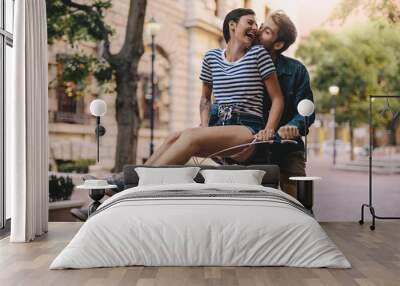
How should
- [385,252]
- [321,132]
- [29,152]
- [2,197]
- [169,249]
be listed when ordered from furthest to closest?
1. [321,132]
2. [2,197]
3. [29,152]
4. [385,252]
5. [169,249]

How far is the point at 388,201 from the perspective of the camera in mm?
6699

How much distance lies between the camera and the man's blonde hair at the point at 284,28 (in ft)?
21.2

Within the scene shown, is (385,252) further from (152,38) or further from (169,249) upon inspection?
(152,38)

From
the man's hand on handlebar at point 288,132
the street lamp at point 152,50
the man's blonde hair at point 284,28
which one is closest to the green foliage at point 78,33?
the street lamp at point 152,50

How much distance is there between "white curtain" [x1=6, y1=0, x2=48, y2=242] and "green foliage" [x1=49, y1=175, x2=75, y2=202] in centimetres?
95

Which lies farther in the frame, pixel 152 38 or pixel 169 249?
pixel 152 38

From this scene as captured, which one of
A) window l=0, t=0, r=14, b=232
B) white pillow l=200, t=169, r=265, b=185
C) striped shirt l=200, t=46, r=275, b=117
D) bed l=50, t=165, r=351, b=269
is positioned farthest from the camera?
striped shirt l=200, t=46, r=275, b=117

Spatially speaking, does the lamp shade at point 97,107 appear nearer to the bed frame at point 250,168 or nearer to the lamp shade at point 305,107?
the bed frame at point 250,168

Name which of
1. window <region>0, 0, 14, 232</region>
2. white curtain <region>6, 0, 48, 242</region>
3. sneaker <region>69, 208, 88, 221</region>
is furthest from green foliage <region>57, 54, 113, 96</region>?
sneaker <region>69, 208, 88, 221</region>

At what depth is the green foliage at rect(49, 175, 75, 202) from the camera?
21.7 ft

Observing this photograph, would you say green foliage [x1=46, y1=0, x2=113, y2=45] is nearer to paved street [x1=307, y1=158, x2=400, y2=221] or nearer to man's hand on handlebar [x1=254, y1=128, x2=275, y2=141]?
man's hand on handlebar [x1=254, y1=128, x2=275, y2=141]

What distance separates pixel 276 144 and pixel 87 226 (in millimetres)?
2970

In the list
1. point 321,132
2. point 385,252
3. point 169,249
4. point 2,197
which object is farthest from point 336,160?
point 2,197

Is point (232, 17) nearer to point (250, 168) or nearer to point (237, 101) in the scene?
point (237, 101)
